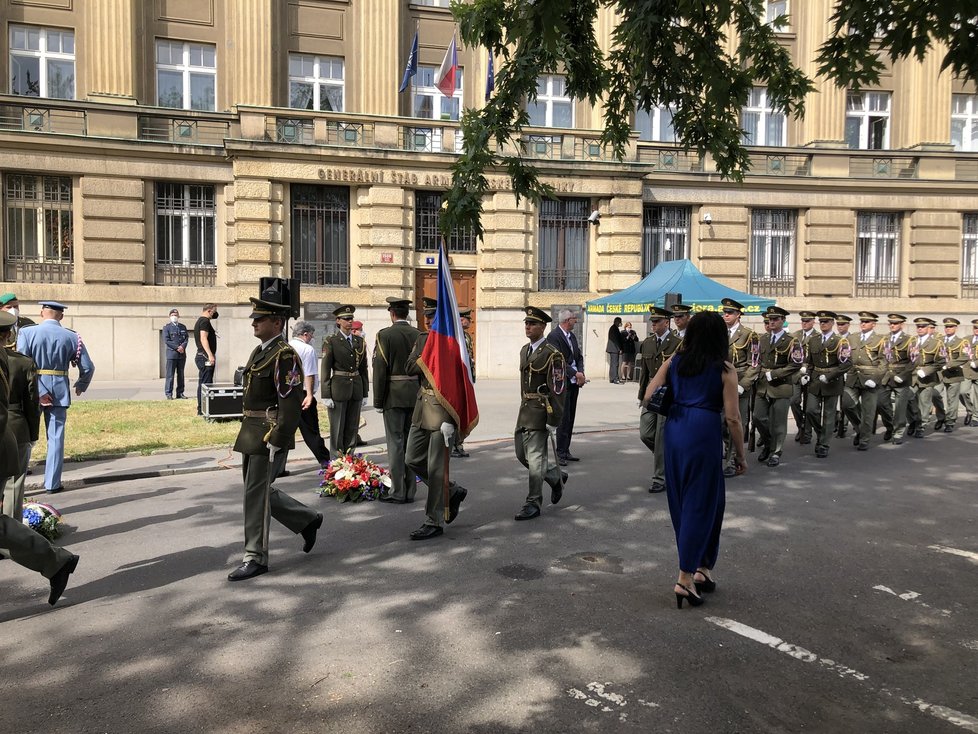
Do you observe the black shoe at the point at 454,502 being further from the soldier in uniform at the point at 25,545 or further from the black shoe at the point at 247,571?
the soldier in uniform at the point at 25,545

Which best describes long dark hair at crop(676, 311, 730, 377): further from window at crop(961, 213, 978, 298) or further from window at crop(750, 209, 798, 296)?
window at crop(961, 213, 978, 298)

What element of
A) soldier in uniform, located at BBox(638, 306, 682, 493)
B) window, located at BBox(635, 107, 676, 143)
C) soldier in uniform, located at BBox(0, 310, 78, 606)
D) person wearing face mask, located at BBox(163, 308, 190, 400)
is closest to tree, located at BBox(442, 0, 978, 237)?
soldier in uniform, located at BBox(638, 306, 682, 493)

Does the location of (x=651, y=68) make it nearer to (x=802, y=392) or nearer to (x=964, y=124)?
(x=802, y=392)

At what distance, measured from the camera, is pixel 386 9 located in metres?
23.2

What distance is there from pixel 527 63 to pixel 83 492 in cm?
699

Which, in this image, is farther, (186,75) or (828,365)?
(186,75)

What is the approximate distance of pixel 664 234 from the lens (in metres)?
25.6

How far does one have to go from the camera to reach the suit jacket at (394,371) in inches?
334

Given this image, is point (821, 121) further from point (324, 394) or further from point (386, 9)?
point (324, 394)

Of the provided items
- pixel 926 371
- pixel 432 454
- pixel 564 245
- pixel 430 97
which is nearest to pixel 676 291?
pixel 564 245

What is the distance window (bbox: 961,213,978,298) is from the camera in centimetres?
2698

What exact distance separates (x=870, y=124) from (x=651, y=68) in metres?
23.3

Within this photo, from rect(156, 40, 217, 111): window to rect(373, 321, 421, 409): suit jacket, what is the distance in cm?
1741

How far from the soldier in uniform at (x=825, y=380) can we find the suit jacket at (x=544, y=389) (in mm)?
5404
